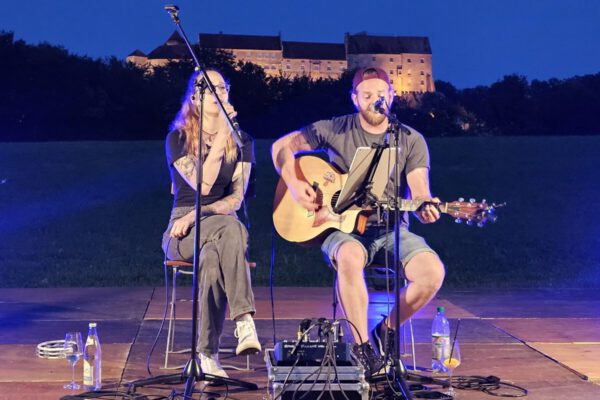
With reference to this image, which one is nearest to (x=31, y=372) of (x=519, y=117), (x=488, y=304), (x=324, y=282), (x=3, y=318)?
(x=3, y=318)

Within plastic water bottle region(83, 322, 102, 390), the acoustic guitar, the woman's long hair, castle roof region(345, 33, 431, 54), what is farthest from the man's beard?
castle roof region(345, 33, 431, 54)

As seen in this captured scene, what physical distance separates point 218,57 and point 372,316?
89.4ft

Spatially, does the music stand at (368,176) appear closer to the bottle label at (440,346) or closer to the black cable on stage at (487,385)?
the bottle label at (440,346)

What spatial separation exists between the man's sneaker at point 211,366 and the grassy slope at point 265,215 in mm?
4400

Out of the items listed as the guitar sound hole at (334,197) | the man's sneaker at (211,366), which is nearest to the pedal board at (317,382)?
the man's sneaker at (211,366)

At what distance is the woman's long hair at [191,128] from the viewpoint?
4.40 meters

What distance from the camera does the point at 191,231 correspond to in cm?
432

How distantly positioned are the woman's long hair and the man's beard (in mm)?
774

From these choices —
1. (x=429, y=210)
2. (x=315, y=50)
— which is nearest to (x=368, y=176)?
(x=429, y=210)

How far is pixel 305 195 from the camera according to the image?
4656 millimetres

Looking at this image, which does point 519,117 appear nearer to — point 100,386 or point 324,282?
point 324,282

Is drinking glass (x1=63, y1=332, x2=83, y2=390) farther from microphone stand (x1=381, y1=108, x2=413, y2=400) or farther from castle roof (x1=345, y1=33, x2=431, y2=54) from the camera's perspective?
castle roof (x1=345, y1=33, x2=431, y2=54)

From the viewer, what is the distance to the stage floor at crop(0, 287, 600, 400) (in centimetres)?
418

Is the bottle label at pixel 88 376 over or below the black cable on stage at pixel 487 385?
over
